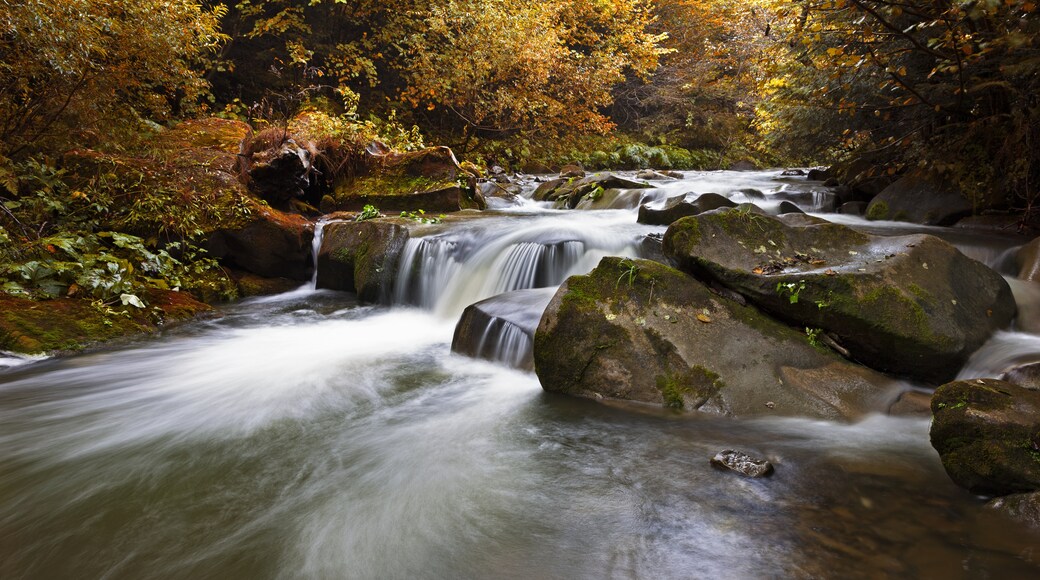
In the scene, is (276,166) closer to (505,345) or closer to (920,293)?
(505,345)

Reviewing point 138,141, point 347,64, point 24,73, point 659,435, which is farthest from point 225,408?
point 347,64

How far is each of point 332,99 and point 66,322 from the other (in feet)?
40.0

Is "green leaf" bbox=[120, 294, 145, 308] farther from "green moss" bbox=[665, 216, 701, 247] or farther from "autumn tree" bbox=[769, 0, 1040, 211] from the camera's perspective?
"autumn tree" bbox=[769, 0, 1040, 211]

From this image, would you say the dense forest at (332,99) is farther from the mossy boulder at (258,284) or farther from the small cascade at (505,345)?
the small cascade at (505,345)

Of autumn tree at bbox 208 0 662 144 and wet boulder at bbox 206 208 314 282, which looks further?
autumn tree at bbox 208 0 662 144

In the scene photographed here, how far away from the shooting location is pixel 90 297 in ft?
19.3

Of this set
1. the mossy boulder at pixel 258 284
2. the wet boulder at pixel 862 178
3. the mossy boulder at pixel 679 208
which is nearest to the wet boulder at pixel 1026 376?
the mossy boulder at pixel 679 208

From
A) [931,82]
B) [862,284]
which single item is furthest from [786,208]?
[862,284]

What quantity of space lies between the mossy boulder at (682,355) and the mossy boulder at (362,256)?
393 centimetres

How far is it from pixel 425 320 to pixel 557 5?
1343 cm

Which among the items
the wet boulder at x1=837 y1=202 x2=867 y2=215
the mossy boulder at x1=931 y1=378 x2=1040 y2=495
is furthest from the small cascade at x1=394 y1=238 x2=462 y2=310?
the wet boulder at x1=837 y1=202 x2=867 y2=215

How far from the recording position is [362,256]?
25.9ft

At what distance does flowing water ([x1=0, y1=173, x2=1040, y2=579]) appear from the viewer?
237 centimetres

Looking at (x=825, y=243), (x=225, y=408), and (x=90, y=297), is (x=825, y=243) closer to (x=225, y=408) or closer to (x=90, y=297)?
(x=225, y=408)
